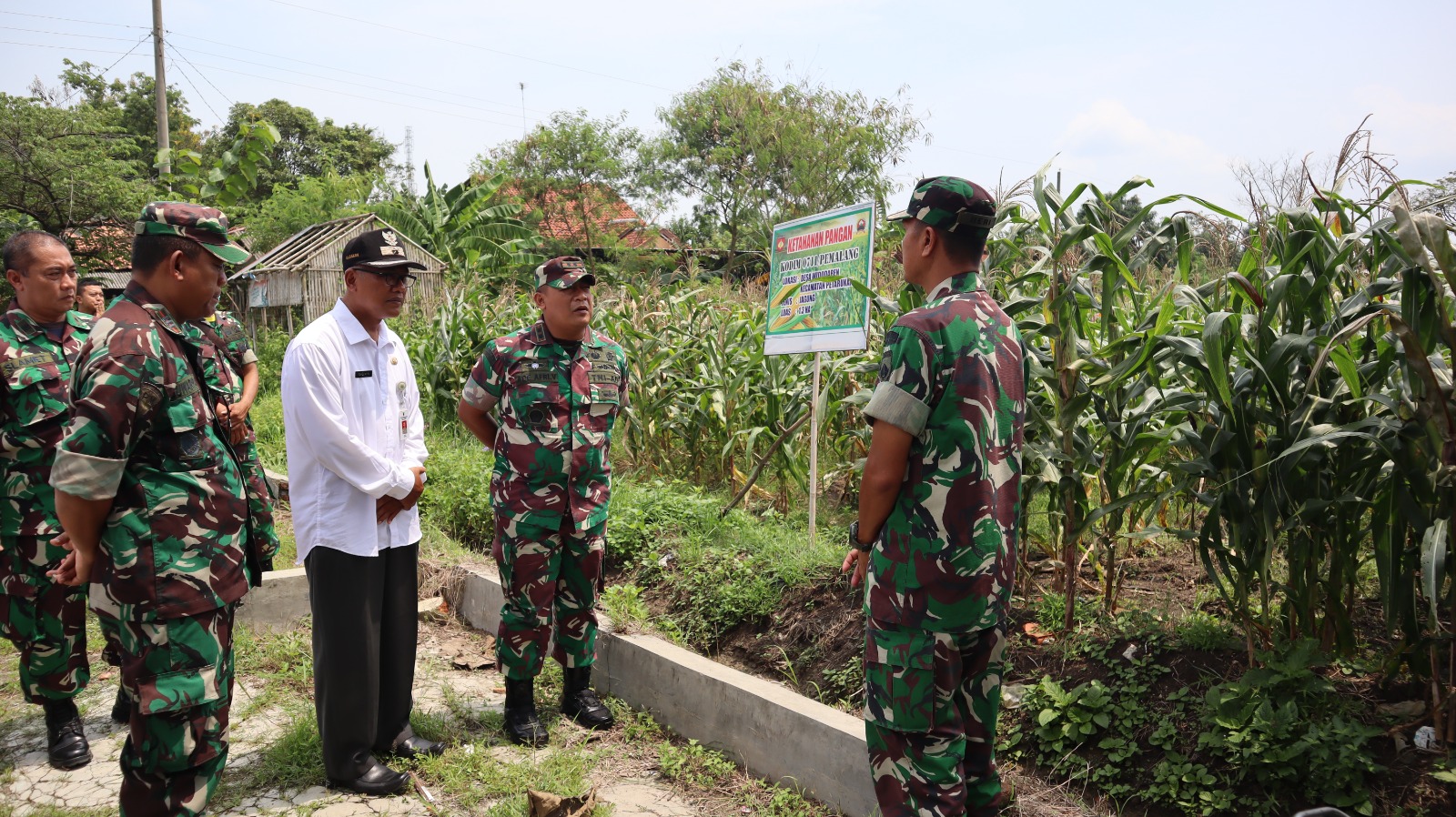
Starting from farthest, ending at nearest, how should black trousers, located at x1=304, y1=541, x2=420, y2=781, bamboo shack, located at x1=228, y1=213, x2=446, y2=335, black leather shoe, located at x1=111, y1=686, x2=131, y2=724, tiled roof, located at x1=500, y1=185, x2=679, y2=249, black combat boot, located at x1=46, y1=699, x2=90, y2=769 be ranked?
tiled roof, located at x1=500, y1=185, x2=679, y2=249
bamboo shack, located at x1=228, y1=213, x2=446, y2=335
black leather shoe, located at x1=111, y1=686, x2=131, y2=724
black combat boot, located at x1=46, y1=699, x2=90, y2=769
black trousers, located at x1=304, y1=541, x2=420, y2=781

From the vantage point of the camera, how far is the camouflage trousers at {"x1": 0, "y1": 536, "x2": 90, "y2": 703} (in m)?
3.96

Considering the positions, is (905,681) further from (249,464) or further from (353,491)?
(249,464)

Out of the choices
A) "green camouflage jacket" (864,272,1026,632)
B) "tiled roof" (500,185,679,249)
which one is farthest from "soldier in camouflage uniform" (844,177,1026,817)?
"tiled roof" (500,185,679,249)

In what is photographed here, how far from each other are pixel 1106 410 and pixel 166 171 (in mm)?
16992

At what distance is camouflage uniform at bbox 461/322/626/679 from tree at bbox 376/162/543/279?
51.2ft

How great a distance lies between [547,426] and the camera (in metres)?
4.14

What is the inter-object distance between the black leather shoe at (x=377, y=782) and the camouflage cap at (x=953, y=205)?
9.59ft

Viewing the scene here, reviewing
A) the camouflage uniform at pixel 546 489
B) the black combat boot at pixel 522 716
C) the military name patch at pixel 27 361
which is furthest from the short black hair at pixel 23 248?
the black combat boot at pixel 522 716

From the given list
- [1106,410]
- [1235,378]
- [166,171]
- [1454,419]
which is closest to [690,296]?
[1106,410]

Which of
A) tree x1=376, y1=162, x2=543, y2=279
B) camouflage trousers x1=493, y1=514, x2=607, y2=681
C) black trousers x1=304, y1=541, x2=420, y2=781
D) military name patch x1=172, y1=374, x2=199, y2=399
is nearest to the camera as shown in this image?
military name patch x1=172, y1=374, x2=199, y2=399

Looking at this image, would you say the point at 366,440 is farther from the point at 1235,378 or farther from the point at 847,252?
the point at 1235,378

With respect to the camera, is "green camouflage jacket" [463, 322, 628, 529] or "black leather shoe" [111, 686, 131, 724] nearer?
"green camouflage jacket" [463, 322, 628, 529]

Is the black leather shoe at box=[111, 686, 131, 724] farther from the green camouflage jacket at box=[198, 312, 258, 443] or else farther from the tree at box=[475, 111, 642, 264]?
the tree at box=[475, 111, 642, 264]

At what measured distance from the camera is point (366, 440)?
3.67 metres
